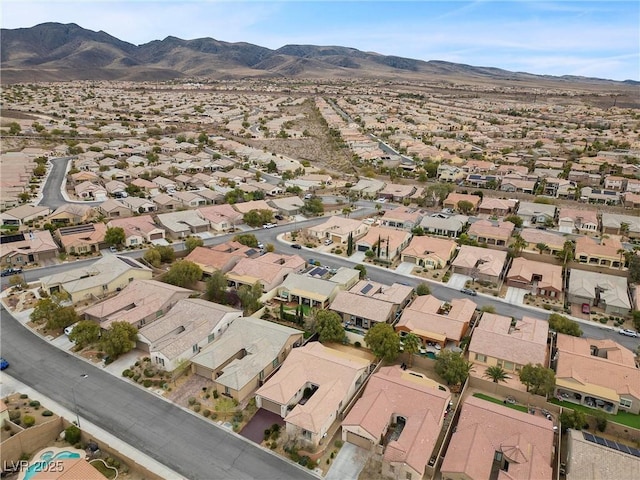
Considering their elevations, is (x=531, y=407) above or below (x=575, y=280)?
below

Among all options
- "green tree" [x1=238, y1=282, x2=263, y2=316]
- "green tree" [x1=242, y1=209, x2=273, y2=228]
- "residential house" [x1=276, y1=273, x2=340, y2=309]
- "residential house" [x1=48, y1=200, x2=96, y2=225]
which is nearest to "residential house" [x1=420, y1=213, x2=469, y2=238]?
"green tree" [x1=242, y1=209, x2=273, y2=228]

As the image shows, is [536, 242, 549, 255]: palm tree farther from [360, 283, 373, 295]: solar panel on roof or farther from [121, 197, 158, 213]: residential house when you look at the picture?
[121, 197, 158, 213]: residential house

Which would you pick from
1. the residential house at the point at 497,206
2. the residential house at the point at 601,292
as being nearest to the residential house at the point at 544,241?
the residential house at the point at 601,292

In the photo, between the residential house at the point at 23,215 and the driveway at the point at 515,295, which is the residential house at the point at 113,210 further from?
the driveway at the point at 515,295

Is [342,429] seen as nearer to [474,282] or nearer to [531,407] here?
[531,407]

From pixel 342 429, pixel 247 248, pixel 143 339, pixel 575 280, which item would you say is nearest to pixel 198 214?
pixel 247 248

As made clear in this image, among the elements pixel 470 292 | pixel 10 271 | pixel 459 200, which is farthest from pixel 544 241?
pixel 10 271
